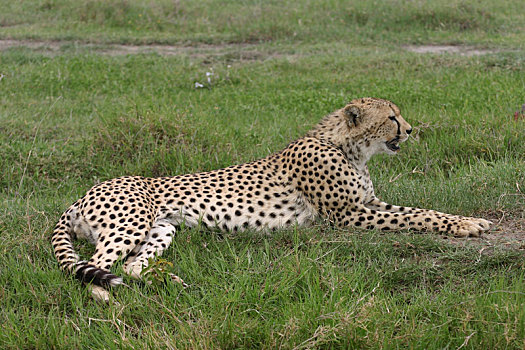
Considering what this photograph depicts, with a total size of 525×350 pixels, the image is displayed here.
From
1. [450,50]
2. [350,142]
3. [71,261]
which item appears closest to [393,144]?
[350,142]

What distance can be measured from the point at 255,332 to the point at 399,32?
993cm

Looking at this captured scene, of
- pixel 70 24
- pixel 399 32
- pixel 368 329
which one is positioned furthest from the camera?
pixel 70 24

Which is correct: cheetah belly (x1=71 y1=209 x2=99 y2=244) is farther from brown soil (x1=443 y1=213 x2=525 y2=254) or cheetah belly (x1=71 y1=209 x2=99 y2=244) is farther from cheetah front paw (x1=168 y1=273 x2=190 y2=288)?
brown soil (x1=443 y1=213 x2=525 y2=254)

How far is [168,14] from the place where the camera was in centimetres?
1320

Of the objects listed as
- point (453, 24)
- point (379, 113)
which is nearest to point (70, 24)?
point (453, 24)

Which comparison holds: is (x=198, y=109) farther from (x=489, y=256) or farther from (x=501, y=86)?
(x=489, y=256)

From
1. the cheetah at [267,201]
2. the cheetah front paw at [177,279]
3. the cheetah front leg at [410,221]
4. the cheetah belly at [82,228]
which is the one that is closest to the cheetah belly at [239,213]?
the cheetah at [267,201]

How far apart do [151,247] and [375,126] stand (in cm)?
181

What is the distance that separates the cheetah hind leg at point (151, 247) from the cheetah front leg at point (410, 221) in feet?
3.92

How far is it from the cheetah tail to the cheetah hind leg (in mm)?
230

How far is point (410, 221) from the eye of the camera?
3998 millimetres

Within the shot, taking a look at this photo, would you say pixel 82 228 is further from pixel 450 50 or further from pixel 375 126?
pixel 450 50

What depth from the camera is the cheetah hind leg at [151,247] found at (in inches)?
138

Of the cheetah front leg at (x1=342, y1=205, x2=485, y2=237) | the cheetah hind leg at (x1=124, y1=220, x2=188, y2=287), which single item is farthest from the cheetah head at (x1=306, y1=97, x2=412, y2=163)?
the cheetah hind leg at (x1=124, y1=220, x2=188, y2=287)
